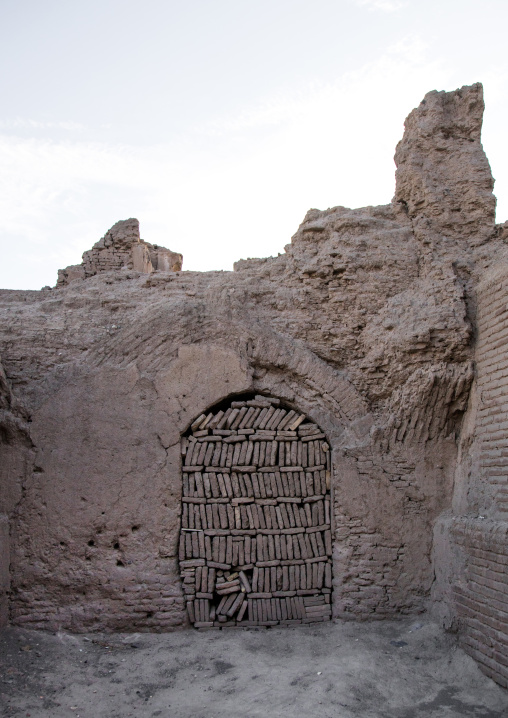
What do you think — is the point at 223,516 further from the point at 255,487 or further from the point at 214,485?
the point at 255,487

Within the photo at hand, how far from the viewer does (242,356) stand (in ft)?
21.5

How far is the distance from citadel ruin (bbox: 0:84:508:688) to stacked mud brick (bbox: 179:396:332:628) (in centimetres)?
2

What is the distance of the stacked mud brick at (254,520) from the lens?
6043 mm

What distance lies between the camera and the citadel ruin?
19.1ft

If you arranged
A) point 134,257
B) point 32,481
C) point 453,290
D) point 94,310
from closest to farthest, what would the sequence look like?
point 32,481
point 453,290
point 94,310
point 134,257

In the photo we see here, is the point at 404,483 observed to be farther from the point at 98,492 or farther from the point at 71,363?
the point at 71,363

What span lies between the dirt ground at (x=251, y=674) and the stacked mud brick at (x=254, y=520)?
259 mm

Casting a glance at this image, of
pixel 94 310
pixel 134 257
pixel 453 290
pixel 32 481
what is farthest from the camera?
pixel 134 257

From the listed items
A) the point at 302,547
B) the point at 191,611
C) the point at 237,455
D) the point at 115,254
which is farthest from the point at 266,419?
the point at 115,254

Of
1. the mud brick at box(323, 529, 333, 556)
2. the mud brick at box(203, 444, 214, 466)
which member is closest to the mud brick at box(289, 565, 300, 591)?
the mud brick at box(323, 529, 333, 556)

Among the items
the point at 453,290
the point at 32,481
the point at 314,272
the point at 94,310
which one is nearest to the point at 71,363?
the point at 94,310

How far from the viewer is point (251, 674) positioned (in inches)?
200

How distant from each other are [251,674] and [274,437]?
7.31 ft

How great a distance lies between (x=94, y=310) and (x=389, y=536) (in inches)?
155
